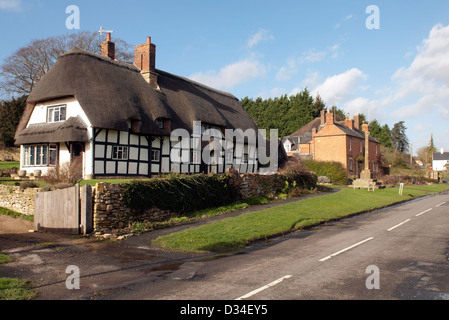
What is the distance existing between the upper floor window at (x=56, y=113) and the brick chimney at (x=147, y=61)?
7215 millimetres

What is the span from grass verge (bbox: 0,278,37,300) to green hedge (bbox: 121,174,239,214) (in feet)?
22.5

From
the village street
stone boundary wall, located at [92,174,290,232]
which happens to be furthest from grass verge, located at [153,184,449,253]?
stone boundary wall, located at [92,174,290,232]

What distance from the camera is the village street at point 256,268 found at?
618cm

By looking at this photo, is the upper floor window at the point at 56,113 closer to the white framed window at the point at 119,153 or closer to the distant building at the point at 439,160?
the white framed window at the point at 119,153

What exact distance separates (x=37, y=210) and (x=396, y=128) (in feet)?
338

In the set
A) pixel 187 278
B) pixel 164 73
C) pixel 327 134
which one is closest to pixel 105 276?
pixel 187 278

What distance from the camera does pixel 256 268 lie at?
785cm

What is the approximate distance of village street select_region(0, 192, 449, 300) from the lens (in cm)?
618

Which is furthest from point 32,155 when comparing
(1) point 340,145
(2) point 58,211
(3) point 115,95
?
(1) point 340,145

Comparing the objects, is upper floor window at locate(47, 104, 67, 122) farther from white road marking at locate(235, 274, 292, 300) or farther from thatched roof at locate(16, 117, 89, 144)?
white road marking at locate(235, 274, 292, 300)

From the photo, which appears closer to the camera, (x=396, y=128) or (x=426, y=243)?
(x=426, y=243)

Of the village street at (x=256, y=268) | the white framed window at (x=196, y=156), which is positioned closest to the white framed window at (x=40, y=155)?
the white framed window at (x=196, y=156)

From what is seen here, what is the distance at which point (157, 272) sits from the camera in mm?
7836
